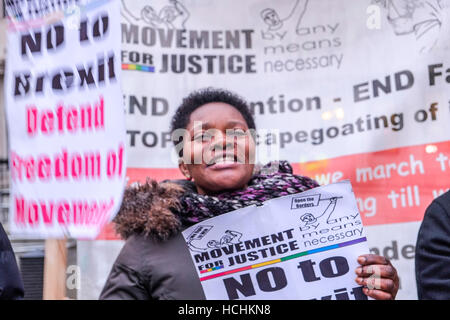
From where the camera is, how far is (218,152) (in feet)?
5.73

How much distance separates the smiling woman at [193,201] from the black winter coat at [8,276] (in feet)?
0.94

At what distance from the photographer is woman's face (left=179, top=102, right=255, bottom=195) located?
1754 millimetres

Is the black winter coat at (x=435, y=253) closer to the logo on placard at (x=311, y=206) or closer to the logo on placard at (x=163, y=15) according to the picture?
the logo on placard at (x=311, y=206)

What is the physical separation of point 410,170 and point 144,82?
1.10m

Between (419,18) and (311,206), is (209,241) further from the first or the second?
(419,18)

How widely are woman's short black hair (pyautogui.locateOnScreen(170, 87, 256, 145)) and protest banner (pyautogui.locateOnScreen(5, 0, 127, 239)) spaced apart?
1.41ft

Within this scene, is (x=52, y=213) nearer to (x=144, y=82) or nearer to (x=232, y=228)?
(x=232, y=228)

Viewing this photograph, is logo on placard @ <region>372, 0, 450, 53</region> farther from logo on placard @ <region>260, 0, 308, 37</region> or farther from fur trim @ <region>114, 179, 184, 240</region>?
fur trim @ <region>114, 179, 184, 240</region>

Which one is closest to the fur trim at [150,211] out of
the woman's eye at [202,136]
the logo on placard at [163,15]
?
the woman's eye at [202,136]

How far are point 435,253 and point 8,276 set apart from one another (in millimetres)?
1150

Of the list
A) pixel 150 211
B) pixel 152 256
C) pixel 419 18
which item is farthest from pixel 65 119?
pixel 419 18

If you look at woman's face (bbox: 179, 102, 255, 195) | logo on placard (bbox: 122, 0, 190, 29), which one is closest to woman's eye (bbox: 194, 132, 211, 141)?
woman's face (bbox: 179, 102, 255, 195)

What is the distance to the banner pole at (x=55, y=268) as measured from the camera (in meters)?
2.23
